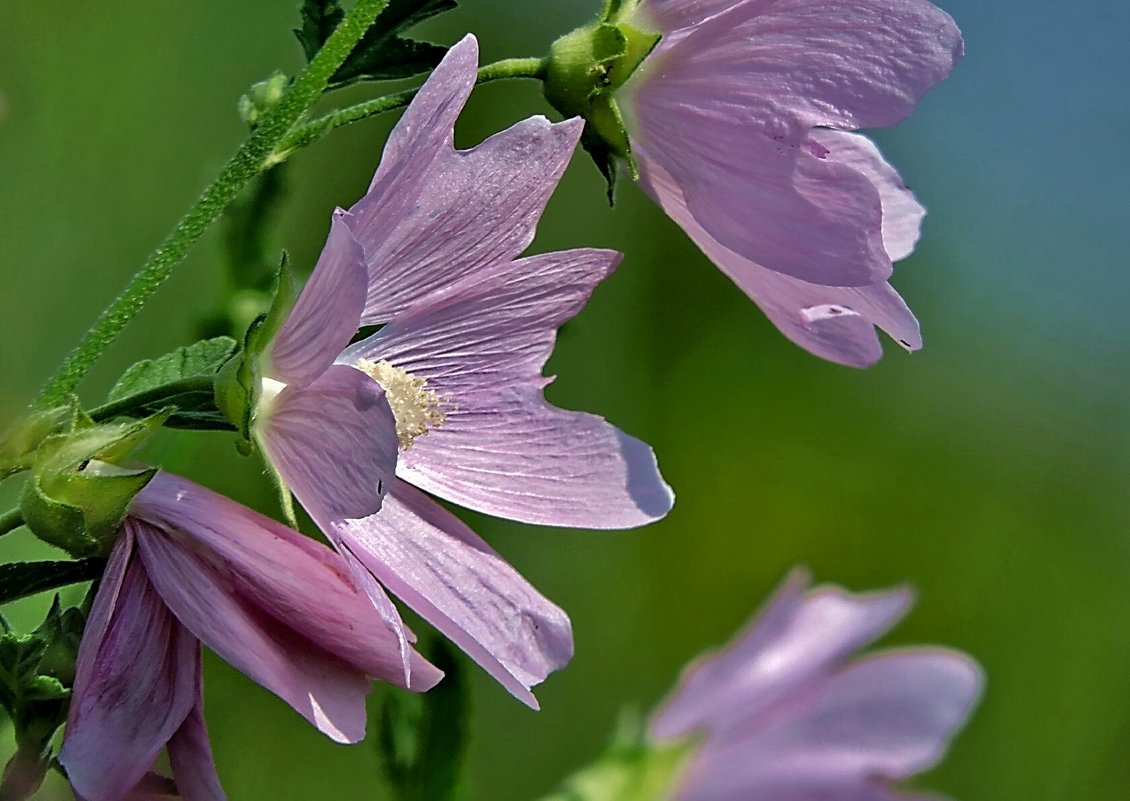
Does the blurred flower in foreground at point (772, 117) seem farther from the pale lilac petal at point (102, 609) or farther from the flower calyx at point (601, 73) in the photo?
the pale lilac petal at point (102, 609)

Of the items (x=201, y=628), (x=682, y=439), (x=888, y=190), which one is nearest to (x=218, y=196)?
(x=201, y=628)

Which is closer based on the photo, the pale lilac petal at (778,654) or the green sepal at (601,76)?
the green sepal at (601,76)

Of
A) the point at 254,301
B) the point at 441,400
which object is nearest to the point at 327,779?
the point at 254,301

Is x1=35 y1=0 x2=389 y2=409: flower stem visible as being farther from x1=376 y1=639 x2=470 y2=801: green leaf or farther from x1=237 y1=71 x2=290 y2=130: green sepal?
x1=376 y1=639 x2=470 y2=801: green leaf

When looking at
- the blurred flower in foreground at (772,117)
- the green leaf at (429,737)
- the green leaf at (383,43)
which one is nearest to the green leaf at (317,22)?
the green leaf at (383,43)

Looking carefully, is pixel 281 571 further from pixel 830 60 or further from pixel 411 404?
pixel 830 60

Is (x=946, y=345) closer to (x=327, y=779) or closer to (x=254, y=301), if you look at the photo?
(x=327, y=779)

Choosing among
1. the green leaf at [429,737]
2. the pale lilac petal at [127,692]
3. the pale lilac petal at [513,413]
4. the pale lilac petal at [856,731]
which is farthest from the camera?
the pale lilac petal at [856,731]
